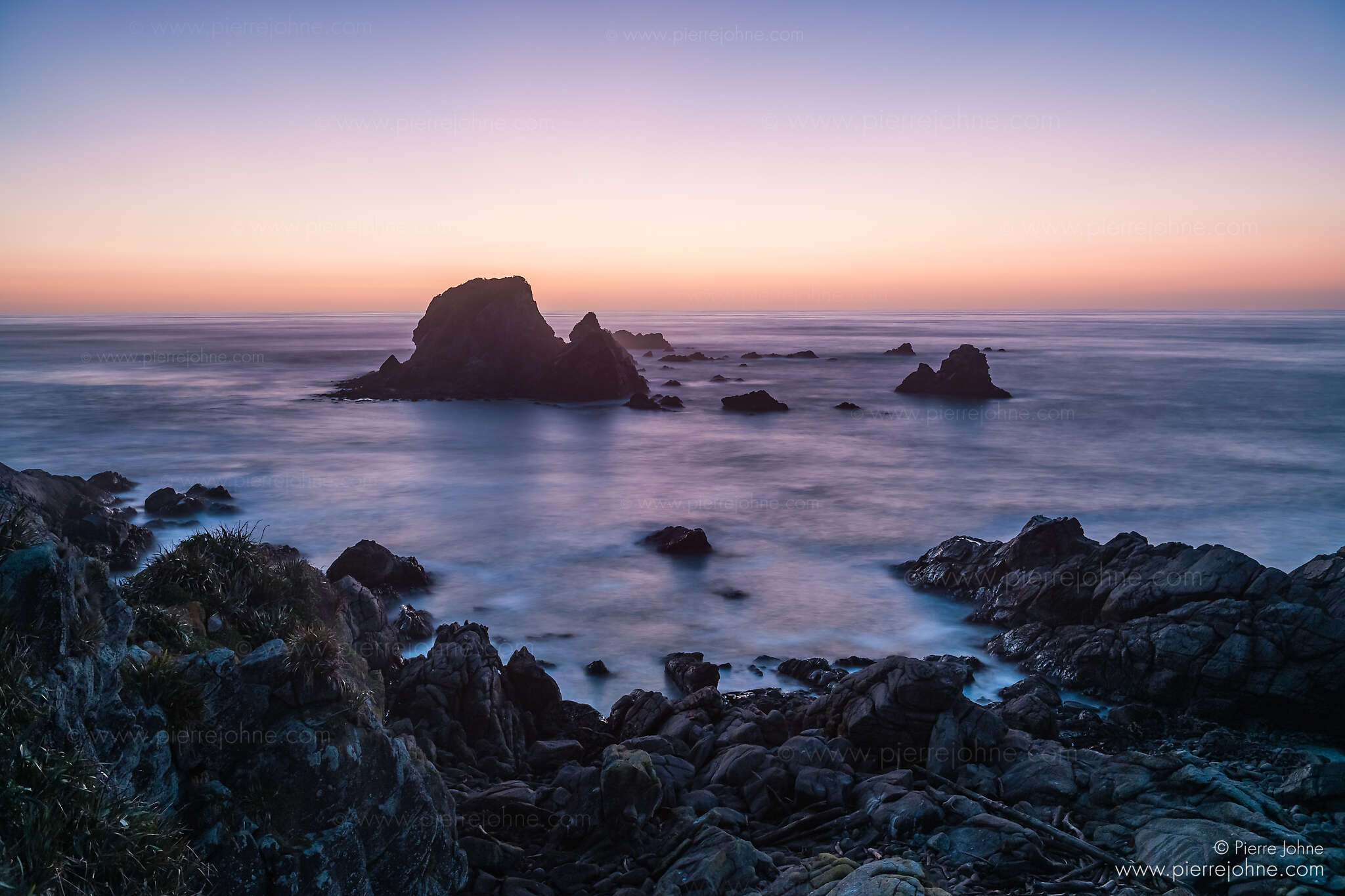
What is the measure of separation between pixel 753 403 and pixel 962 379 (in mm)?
23325

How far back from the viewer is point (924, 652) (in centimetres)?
2355

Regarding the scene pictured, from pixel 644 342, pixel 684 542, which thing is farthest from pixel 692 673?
pixel 644 342

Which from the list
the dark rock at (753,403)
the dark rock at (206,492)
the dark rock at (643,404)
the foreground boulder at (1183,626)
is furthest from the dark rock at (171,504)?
the dark rock at (753,403)

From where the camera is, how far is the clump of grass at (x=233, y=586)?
11375 millimetres

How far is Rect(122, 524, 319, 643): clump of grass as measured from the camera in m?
11.4

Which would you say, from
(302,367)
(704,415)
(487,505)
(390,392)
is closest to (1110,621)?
(487,505)

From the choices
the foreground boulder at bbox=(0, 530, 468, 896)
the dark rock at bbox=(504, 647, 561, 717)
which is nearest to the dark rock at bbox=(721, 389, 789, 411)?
the dark rock at bbox=(504, 647, 561, 717)

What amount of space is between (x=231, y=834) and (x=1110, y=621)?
20417 mm

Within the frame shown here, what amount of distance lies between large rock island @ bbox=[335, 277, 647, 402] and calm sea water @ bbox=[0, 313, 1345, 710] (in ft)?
12.1

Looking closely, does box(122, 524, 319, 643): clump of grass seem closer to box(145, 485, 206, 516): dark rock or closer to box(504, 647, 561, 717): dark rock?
box(504, 647, 561, 717): dark rock

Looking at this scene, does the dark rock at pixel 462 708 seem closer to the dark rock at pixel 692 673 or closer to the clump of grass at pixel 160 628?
the dark rock at pixel 692 673

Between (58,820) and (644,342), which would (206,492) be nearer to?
(58,820)

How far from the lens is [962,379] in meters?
84.6

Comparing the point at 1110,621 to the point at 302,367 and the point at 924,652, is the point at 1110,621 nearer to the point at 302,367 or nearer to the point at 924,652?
the point at 924,652
